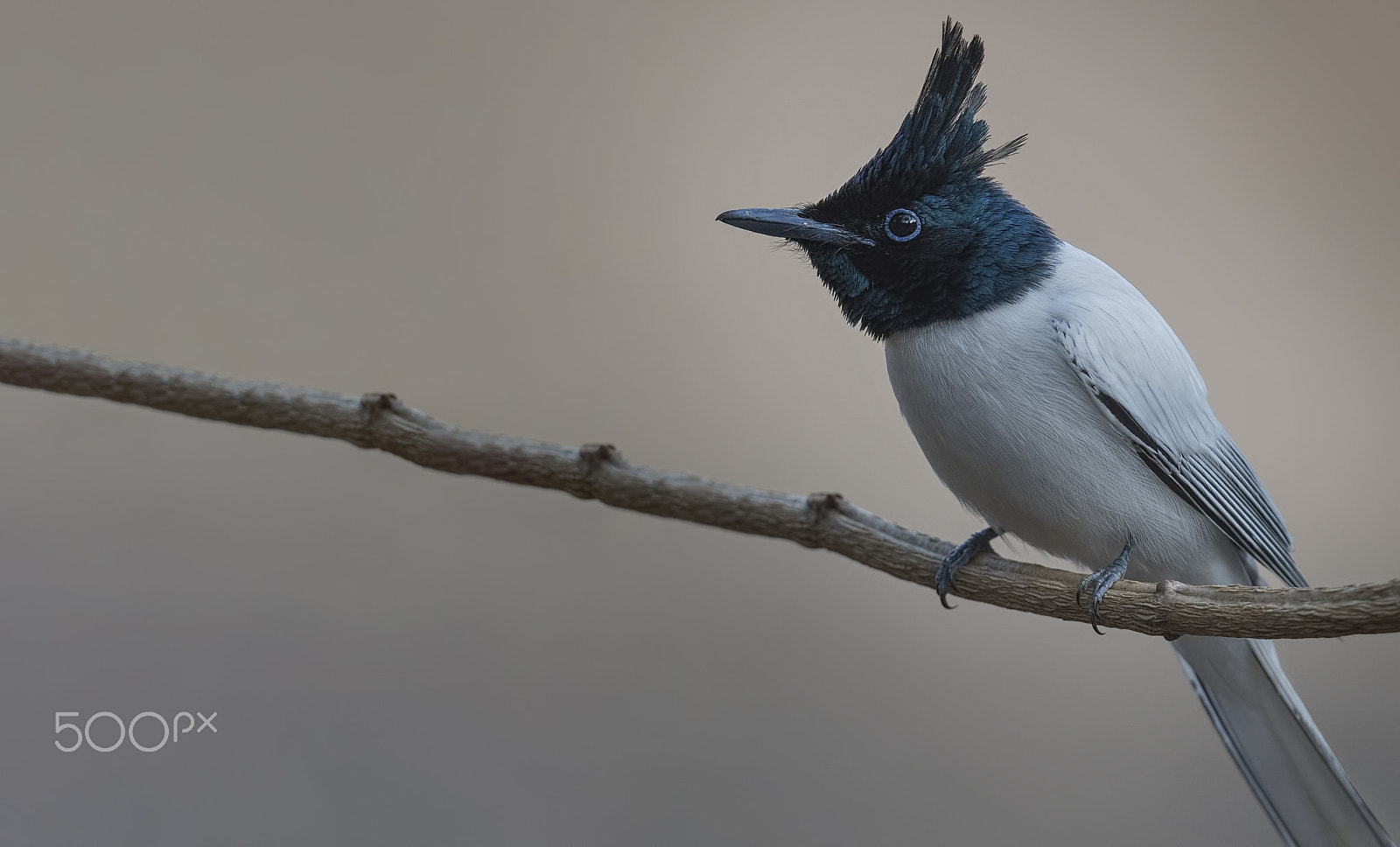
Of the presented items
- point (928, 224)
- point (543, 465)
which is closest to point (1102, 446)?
point (928, 224)

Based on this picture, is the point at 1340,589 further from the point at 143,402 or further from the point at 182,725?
the point at 182,725

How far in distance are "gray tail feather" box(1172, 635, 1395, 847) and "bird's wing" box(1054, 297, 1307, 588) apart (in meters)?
0.13

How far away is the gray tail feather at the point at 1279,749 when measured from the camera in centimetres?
104

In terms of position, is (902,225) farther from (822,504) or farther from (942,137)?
(822,504)

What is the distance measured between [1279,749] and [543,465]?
870mm

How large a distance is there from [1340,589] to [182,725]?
1.50 metres

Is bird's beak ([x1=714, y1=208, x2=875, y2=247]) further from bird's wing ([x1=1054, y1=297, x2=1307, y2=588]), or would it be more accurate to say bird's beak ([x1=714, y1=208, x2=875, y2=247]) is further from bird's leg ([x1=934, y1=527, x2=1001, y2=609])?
bird's leg ([x1=934, y1=527, x2=1001, y2=609])

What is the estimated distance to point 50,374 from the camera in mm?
1002

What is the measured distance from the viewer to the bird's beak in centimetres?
89

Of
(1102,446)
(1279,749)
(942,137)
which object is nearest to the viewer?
(942,137)

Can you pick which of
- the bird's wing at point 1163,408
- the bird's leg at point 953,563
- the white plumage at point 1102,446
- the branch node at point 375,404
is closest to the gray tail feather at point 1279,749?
the white plumage at point 1102,446

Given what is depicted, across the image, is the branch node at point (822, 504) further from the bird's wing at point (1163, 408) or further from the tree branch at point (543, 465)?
the bird's wing at point (1163, 408)

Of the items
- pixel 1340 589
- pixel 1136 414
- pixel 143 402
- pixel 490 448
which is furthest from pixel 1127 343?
pixel 143 402

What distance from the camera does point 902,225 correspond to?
35.9 inches
